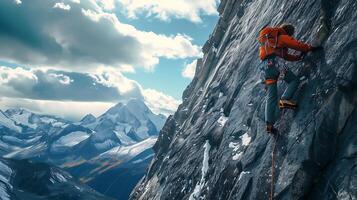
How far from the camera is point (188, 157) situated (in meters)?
33.5

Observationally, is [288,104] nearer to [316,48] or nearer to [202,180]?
[316,48]

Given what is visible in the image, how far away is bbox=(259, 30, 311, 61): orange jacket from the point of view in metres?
16.7

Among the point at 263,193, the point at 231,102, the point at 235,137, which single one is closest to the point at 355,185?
the point at 263,193

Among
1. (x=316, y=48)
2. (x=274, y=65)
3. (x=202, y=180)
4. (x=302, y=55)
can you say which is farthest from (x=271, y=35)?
(x=202, y=180)

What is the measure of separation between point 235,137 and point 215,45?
29.8 m

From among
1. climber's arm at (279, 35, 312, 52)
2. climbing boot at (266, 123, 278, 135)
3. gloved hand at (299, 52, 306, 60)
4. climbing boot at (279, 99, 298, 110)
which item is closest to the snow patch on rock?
climbing boot at (266, 123, 278, 135)

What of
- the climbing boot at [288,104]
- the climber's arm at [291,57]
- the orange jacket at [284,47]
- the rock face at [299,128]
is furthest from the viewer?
the climber's arm at [291,57]

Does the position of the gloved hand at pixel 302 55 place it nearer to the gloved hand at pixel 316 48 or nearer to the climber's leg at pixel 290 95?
the gloved hand at pixel 316 48

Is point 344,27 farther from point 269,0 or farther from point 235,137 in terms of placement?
point 269,0

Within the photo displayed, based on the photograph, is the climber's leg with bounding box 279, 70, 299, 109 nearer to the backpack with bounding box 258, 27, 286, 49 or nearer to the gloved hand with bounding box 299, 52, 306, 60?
the gloved hand with bounding box 299, 52, 306, 60

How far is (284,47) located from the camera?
17250 millimetres

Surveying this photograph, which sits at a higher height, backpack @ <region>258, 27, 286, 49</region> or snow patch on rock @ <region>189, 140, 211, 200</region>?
backpack @ <region>258, 27, 286, 49</region>

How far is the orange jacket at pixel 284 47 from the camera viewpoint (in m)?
16.7

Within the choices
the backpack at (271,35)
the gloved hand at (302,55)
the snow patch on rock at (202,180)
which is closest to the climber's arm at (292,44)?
the backpack at (271,35)
